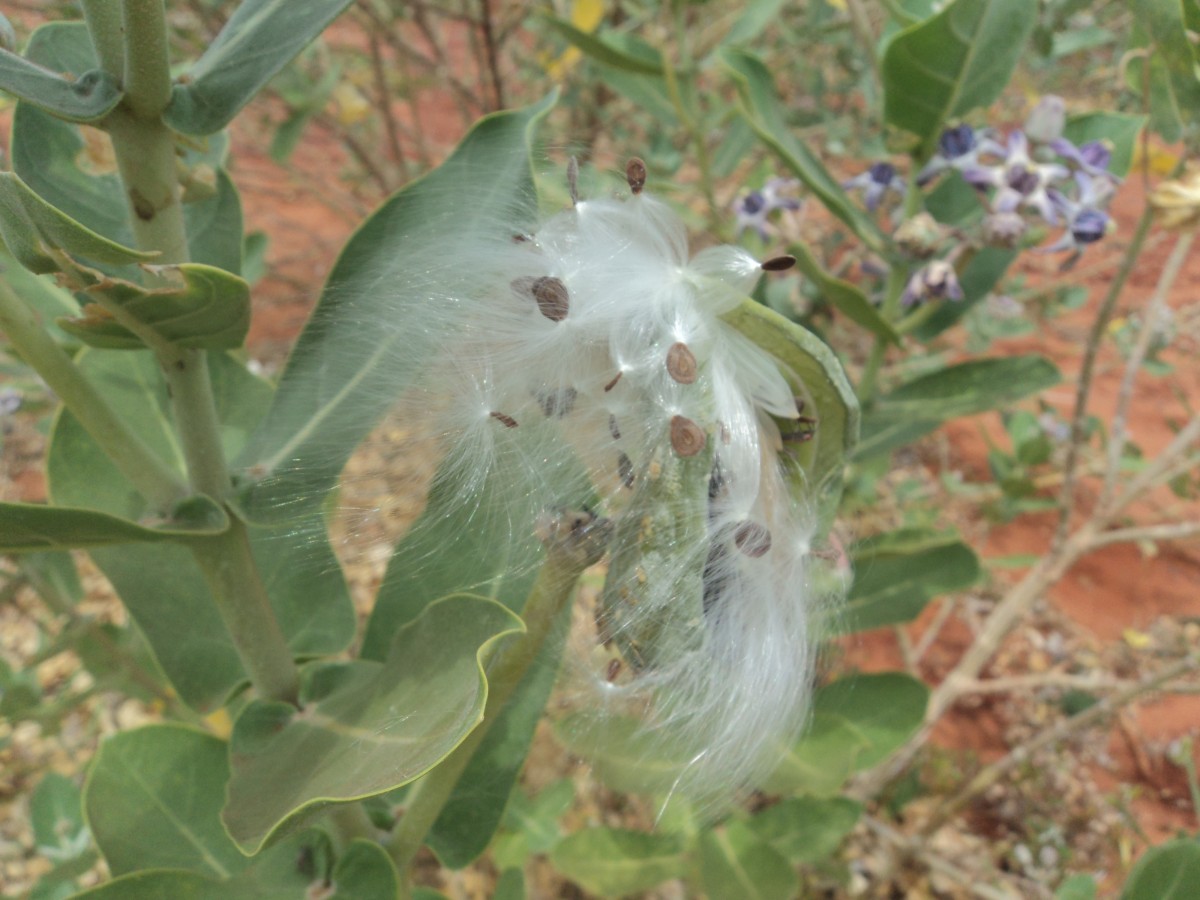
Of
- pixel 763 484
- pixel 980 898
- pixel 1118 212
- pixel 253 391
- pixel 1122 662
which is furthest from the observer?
pixel 1118 212

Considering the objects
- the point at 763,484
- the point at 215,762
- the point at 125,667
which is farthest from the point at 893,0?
the point at 125,667

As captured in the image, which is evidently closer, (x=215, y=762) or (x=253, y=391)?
(x=215, y=762)

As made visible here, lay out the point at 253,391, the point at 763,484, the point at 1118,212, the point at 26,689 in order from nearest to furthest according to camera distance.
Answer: the point at 763,484
the point at 253,391
the point at 26,689
the point at 1118,212

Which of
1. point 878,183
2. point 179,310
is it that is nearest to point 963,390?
point 878,183

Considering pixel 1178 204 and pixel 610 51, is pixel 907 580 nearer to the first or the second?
pixel 1178 204

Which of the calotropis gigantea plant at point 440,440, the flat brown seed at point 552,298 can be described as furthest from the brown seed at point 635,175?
the flat brown seed at point 552,298

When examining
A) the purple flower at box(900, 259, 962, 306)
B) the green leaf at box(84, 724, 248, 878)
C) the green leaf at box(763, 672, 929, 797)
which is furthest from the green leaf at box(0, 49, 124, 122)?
the green leaf at box(763, 672, 929, 797)

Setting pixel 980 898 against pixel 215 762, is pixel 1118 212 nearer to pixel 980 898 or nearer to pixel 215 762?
pixel 980 898

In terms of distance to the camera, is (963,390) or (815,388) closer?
(815,388)
